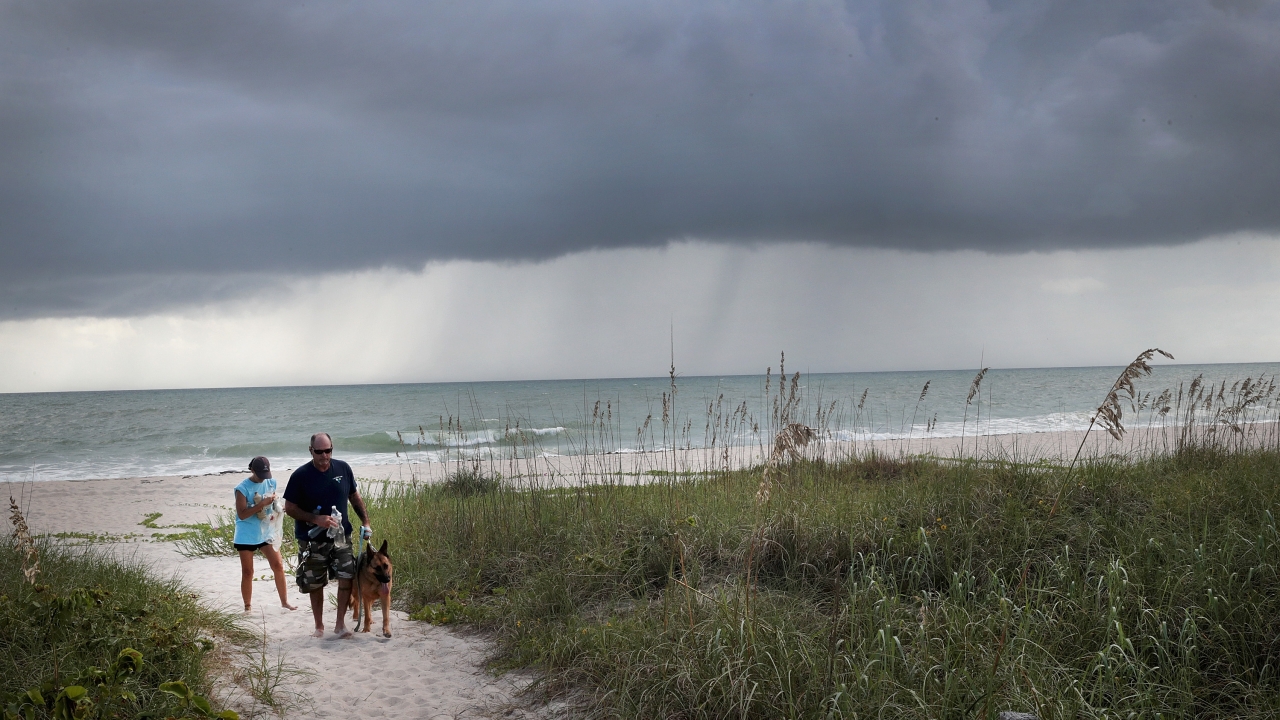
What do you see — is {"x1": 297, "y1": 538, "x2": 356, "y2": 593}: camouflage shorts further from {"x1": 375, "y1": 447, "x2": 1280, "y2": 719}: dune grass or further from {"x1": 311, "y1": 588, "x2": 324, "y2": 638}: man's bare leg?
{"x1": 375, "y1": 447, "x2": 1280, "y2": 719}: dune grass

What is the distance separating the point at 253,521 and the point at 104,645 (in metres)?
2.74

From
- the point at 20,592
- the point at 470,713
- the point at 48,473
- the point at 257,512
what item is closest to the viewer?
the point at 470,713

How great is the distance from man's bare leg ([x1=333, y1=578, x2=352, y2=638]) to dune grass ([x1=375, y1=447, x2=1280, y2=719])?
0.73m

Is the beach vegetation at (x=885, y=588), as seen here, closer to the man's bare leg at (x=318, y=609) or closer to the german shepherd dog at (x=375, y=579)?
the german shepherd dog at (x=375, y=579)

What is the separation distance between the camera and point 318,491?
6684mm

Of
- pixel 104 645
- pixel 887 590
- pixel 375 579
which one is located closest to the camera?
pixel 104 645

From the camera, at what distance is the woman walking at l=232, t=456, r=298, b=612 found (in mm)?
7348

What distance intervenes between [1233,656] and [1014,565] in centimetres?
161

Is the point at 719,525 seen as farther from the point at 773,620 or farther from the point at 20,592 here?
the point at 20,592

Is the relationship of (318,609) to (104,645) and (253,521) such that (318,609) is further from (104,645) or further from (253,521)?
(104,645)

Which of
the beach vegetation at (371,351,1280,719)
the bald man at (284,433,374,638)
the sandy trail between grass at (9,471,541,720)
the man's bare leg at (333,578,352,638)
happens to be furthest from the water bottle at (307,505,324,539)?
the beach vegetation at (371,351,1280,719)

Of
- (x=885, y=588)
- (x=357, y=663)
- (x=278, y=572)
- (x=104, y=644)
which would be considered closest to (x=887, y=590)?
(x=885, y=588)

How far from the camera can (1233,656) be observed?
419 cm

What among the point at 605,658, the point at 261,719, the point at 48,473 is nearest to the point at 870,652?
the point at 605,658
